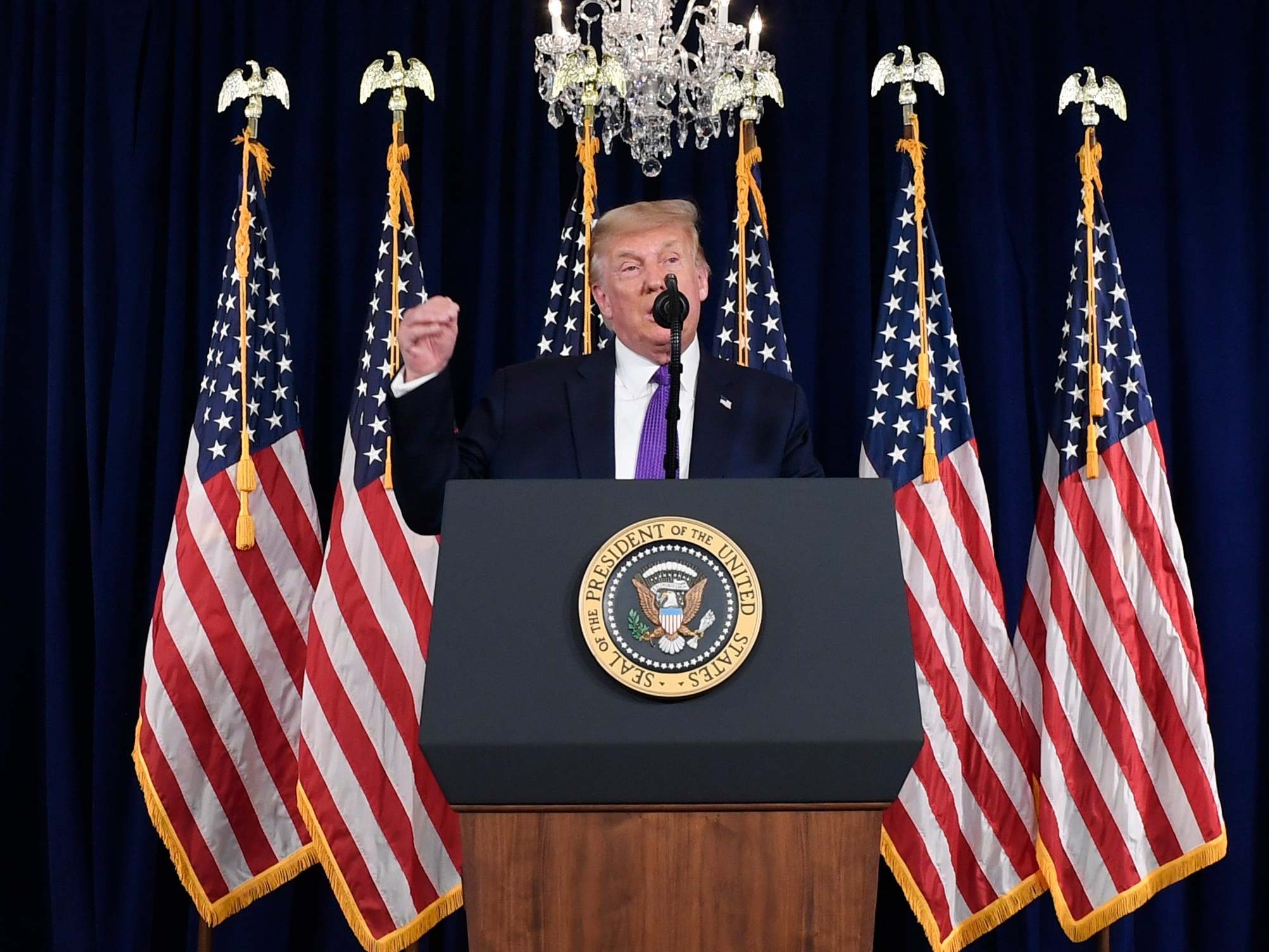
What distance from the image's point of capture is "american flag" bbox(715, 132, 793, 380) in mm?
3992

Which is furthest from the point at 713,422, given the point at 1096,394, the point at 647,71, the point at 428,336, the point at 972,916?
the point at 972,916

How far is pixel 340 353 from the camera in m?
4.35

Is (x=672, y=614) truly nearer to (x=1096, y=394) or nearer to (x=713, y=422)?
(x=713, y=422)

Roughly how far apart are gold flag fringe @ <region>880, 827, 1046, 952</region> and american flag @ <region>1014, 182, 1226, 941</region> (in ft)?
0.36

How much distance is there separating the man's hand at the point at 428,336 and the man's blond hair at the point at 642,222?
774 millimetres

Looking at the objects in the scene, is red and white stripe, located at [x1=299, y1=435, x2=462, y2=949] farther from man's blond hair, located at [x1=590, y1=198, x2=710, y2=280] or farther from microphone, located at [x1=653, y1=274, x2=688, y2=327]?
microphone, located at [x1=653, y1=274, x2=688, y2=327]

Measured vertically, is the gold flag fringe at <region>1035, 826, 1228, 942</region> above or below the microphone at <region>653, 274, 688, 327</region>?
below

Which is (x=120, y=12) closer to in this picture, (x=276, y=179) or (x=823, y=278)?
(x=276, y=179)

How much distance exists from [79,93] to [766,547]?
3580 mm

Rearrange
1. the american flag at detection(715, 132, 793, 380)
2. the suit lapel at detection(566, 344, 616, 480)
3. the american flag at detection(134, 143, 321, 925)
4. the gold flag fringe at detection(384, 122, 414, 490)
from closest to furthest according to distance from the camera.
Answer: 1. the suit lapel at detection(566, 344, 616, 480)
2. the american flag at detection(134, 143, 321, 925)
3. the gold flag fringe at detection(384, 122, 414, 490)
4. the american flag at detection(715, 132, 793, 380)

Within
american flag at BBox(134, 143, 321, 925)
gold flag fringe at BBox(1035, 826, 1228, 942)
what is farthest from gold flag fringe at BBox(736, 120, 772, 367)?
gold flag fringe at BBox(1035, 826, 1228, 942)

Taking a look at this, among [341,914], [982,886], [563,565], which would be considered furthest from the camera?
[341,914]

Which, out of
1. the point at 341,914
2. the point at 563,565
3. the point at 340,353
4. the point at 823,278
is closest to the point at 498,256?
the point at 340,353

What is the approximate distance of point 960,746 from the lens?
12.5 ft
